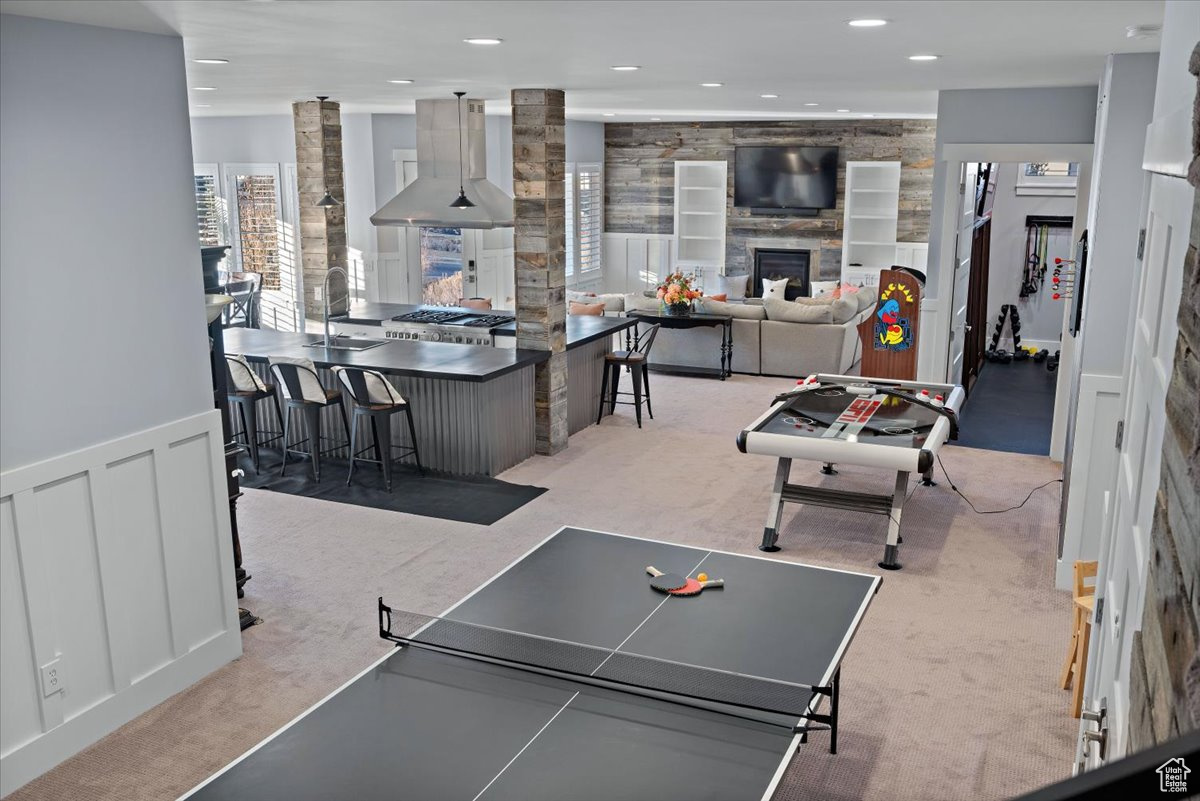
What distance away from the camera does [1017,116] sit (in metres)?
8.09

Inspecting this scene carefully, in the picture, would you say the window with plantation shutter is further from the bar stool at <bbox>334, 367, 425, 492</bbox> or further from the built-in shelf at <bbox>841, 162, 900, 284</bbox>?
the bar stool at <bbox>334, 367, 425, 492</bbox>

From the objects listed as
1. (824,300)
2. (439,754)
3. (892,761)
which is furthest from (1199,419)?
(824,300)

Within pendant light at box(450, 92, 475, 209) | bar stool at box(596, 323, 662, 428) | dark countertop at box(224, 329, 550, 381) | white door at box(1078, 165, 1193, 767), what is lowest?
bar stool at box(596, 323, 662, 428)

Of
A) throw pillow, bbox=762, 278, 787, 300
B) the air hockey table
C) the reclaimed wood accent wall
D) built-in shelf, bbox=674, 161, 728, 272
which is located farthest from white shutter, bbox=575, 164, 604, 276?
the air hockey table

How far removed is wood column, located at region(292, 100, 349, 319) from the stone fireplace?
7389 millimetres

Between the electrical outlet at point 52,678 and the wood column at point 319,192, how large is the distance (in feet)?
20.6

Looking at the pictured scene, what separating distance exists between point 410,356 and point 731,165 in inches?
348

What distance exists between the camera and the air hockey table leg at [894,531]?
6211 millimetres

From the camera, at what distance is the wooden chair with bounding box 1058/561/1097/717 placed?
434 centimetres

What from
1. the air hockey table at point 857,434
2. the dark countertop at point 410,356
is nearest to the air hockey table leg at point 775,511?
the air hockey table at point 857,434

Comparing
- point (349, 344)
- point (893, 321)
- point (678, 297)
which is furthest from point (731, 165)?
point (349, 344)

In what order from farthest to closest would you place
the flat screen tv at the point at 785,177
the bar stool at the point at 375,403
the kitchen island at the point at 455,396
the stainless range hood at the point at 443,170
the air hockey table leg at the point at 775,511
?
1. the flat screen tv at the point at 785,177
2. the stainless range hood at the point at 443,170
3. the kitchen island at the point at 455,396
4. the bar stool at the point at 375,403
5. the air hockey table leg at the point at 775,511

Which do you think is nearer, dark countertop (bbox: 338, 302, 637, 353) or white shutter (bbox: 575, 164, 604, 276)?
dark countertop (bbox: 338, 302, 637, 353)

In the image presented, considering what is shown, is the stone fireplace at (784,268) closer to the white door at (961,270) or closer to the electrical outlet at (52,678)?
the white door at (961,270)
